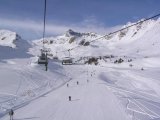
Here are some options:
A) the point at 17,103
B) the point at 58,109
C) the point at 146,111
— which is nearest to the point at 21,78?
the point at 17,103

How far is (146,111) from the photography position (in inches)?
1329

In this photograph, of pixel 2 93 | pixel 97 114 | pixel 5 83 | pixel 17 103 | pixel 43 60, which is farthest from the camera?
pixel 43 60

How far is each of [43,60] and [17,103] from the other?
4400 cm

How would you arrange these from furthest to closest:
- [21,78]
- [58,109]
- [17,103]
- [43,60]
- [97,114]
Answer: [43,60] → [21,78] → [17,103] → [58,109] → [97,114]

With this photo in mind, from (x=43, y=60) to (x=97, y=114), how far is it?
52.0 metres

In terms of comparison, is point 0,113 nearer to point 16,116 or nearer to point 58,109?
point 16,116

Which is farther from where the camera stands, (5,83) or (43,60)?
(43,60)

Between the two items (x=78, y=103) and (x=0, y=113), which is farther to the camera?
(x=78, y=103)

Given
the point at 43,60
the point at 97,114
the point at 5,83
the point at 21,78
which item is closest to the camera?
the point at 97,114

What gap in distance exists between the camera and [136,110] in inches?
1325

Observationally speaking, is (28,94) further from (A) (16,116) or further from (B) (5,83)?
(A) (16,116)

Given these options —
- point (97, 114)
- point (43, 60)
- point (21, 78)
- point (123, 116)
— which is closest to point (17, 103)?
point (97, 114)

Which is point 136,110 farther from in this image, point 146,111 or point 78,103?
point 78,103

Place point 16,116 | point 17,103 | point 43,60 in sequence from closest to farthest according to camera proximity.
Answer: point 16,116, point 17,103, point 43,60
